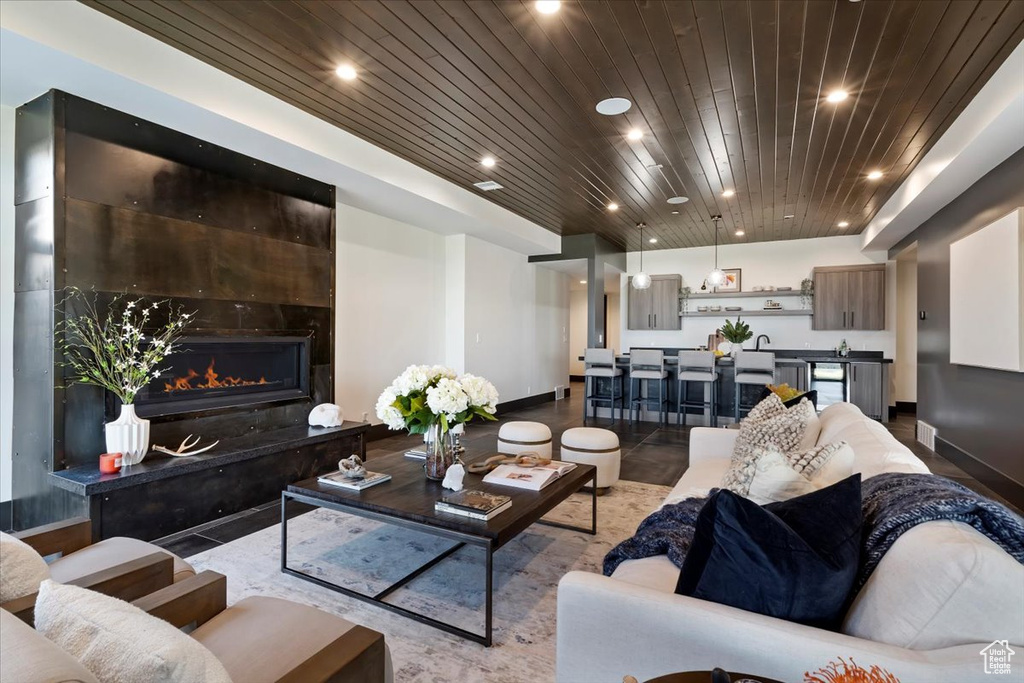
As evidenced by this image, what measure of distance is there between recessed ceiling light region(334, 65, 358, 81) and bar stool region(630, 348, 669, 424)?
5.08m

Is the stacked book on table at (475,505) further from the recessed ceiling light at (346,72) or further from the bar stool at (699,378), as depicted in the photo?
the bar stool at (699,378)

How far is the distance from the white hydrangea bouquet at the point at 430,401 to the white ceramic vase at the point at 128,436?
1.69 meters

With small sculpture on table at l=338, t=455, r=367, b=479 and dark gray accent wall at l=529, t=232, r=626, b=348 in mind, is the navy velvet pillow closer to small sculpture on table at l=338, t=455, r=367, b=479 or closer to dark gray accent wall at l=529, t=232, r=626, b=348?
small sculpture on table at l=338, t=455, r=367, b=479


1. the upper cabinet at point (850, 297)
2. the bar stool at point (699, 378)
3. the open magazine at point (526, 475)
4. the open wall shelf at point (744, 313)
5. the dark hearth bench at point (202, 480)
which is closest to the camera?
the open magazine at point (526, 475)

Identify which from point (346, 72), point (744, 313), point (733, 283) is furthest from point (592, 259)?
point (346, 72)

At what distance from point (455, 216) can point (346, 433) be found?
9.05ft

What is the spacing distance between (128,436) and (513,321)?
559cm

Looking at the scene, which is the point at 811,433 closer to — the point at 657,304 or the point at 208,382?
the point at 208,382

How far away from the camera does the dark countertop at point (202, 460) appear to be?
276 centimetres

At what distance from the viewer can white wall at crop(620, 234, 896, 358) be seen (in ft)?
25.9

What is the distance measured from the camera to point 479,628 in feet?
6.92

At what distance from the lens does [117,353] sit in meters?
3.10

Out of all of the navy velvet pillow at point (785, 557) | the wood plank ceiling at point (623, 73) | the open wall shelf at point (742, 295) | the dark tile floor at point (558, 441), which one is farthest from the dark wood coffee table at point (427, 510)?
the open wall shelf at point (742, 295)

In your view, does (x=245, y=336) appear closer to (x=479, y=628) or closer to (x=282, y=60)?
(x=282, y=60)
